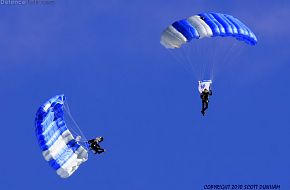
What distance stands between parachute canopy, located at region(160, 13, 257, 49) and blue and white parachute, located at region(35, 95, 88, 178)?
5519mm

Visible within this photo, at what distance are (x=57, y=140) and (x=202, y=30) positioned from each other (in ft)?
25.9

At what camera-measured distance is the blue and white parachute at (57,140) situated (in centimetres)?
10462

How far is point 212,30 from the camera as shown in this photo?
107 metres

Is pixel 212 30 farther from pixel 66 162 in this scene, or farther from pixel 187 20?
pixel 66 162

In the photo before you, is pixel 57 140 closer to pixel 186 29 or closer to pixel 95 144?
pixel 95 144

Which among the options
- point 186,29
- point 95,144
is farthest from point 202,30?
point 95,144

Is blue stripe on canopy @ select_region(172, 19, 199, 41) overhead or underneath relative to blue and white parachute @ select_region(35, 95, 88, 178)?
overhead

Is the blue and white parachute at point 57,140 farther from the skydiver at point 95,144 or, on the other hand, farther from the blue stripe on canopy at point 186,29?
the blue stripe on canopy at point 186,29

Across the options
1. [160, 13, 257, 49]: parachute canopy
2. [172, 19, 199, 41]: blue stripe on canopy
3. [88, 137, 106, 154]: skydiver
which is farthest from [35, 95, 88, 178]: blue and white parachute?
[172, 19, 199, 41]: blue stripe on canopy

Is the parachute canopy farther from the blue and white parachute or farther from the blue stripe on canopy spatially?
the blue and white parachute

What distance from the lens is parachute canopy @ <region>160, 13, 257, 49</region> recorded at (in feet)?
350

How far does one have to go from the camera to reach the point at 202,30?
350 ft

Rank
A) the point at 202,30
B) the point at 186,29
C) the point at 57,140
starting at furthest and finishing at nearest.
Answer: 1. the point at 186,29
2. the point at 202,30
3. the point at 57,140

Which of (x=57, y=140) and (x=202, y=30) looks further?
(x=202, y=30)
